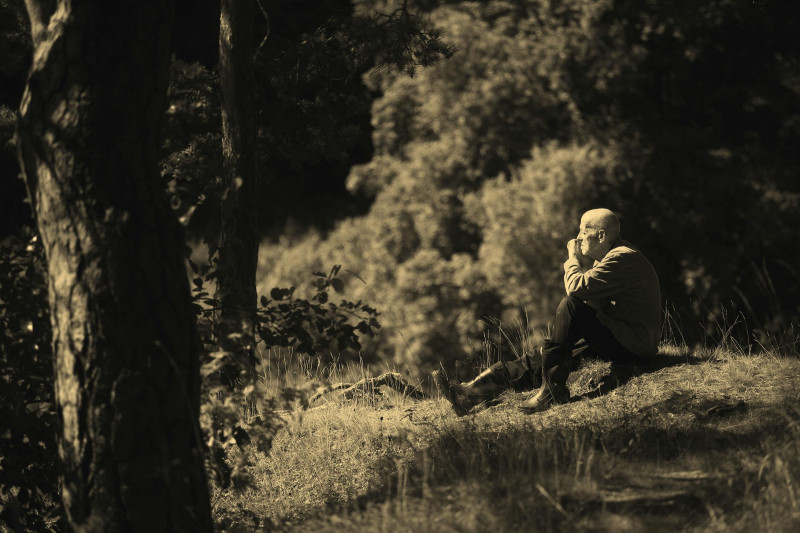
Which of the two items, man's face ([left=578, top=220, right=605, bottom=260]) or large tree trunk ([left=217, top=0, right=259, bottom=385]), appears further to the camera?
large tree trunk ([left=217, top=0, right=259, bottom=385])

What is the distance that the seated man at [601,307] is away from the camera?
628 cm

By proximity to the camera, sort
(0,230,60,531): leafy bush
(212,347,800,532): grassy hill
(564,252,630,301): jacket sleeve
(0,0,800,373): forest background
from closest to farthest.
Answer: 1. (212,347,800,532): grassy hill
2. (0,230,60,531): leafy bush
3. (564,252,630,301): jacket sleeve
4. (0,0,800,373): forest background

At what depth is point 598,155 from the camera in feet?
38.6

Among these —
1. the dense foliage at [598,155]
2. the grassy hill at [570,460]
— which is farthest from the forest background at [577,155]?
the grassy hill at [570,460]

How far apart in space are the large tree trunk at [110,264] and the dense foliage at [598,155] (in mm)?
7587

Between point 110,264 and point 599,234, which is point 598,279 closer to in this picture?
point 599,234

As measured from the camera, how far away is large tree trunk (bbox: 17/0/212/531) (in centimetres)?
378

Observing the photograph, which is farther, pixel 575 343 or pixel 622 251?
pixel 575 343

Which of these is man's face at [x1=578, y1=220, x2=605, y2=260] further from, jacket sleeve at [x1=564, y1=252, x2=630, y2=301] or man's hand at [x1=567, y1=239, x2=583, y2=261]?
jacket sleeve at [x1=564, y1=252, x2=630, y2=301]

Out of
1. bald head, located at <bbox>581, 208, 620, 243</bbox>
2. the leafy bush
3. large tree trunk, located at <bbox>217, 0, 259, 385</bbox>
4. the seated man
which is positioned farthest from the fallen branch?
the leafy bush

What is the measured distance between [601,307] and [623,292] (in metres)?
0.17

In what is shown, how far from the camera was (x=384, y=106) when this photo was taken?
566 inches

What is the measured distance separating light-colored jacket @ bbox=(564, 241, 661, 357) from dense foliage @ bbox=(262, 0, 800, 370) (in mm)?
5162

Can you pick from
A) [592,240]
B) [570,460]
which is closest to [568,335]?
[592,240]
